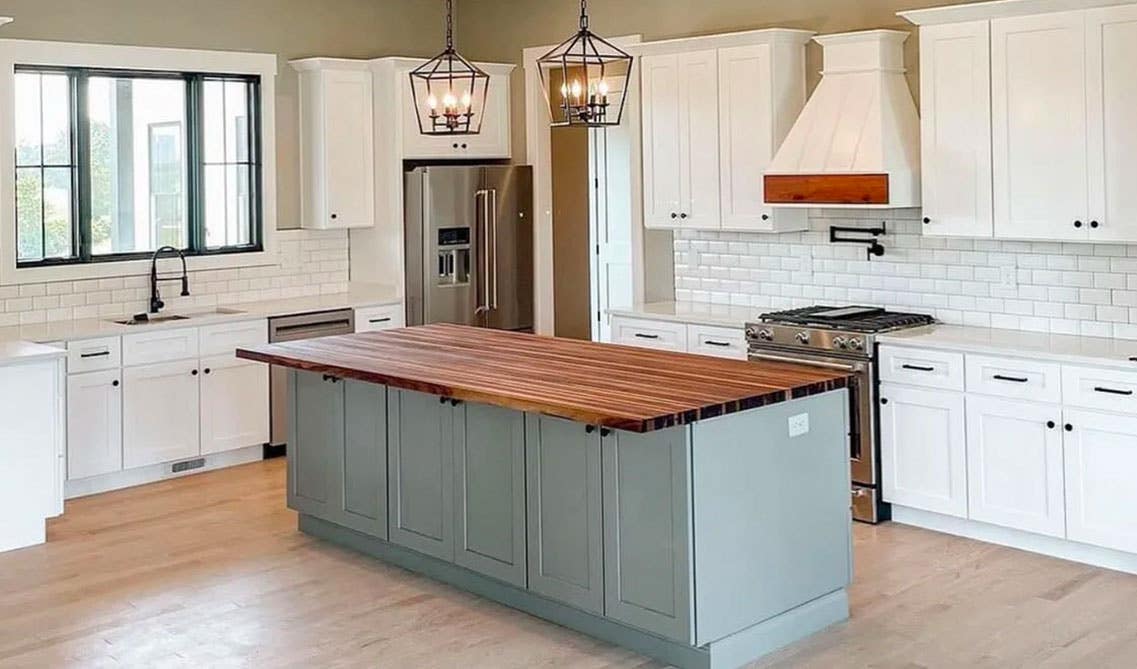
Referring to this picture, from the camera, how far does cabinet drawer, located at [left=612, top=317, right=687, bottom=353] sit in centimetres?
720

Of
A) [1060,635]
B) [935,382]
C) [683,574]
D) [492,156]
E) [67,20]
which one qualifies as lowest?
[1060,635]

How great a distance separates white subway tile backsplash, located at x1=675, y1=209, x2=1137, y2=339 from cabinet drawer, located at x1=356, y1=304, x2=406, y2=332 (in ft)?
6.00

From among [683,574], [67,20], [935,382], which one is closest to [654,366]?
[683,574]

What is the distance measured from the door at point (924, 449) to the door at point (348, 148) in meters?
3.81

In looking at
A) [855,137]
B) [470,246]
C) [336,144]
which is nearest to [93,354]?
[336,144]

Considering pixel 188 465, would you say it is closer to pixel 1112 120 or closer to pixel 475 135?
pixel 475 135

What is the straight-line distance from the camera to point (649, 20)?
798 centimetres

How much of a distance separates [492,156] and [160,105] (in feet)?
7.38

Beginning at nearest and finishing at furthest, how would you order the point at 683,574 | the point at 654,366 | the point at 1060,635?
the point at 683,574
the point at 1060,635
the point at 654,366

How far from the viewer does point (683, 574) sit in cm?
437

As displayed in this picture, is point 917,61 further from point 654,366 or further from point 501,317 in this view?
point 501,317

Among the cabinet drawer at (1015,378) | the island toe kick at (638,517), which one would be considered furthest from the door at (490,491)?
the cabinet drawer at (1015,378)

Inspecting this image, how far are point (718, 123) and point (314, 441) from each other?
9.41ft

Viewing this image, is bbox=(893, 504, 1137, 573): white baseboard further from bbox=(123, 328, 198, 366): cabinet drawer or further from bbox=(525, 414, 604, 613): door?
bbox=(123, 328, 198, 366): cabinet drawer
